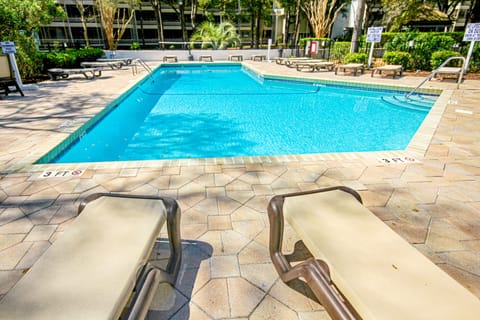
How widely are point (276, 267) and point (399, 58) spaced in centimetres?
1333

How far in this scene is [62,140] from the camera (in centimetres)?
447

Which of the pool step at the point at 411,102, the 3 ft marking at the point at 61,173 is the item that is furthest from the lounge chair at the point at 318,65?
the 3 ft marking at the point at 61,173

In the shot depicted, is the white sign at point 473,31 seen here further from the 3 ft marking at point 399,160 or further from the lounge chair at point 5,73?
the lounge chair at point 5,73

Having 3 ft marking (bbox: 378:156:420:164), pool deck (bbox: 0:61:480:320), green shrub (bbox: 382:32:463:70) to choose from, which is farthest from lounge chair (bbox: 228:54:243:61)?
3 ft marking (bbox: 378:156:420:164)

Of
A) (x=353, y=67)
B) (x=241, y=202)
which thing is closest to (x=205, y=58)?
(x=353, y=67)

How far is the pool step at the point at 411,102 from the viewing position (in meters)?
7.65

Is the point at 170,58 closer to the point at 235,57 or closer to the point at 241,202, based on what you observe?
the point at 235,57

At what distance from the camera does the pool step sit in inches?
301

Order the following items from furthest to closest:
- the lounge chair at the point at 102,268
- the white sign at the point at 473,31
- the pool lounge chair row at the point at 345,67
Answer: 1. the pool lounge chair row at the point at 345,67
2. the white sign at the point at 473,31
3. the lounge chair at the point at 102,268

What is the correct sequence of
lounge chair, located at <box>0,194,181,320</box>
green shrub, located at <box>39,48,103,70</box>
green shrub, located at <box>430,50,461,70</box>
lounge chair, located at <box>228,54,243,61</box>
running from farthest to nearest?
1. lounge chair, located at <box>228,54,243,61</box>
2. green shrub, located at <box>39,48,103,70</box>
3. green shrub, located at <box>430,50,461,70</box>
4. lounge chair, located at <box>0,194,181,320</box>

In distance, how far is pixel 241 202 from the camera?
2797 mm

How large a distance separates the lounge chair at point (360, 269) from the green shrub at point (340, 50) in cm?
1546

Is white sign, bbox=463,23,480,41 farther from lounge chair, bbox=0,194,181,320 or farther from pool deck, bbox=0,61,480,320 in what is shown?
lounge chair, bbox=0,194,181,320

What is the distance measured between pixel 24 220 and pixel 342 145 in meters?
5.33
